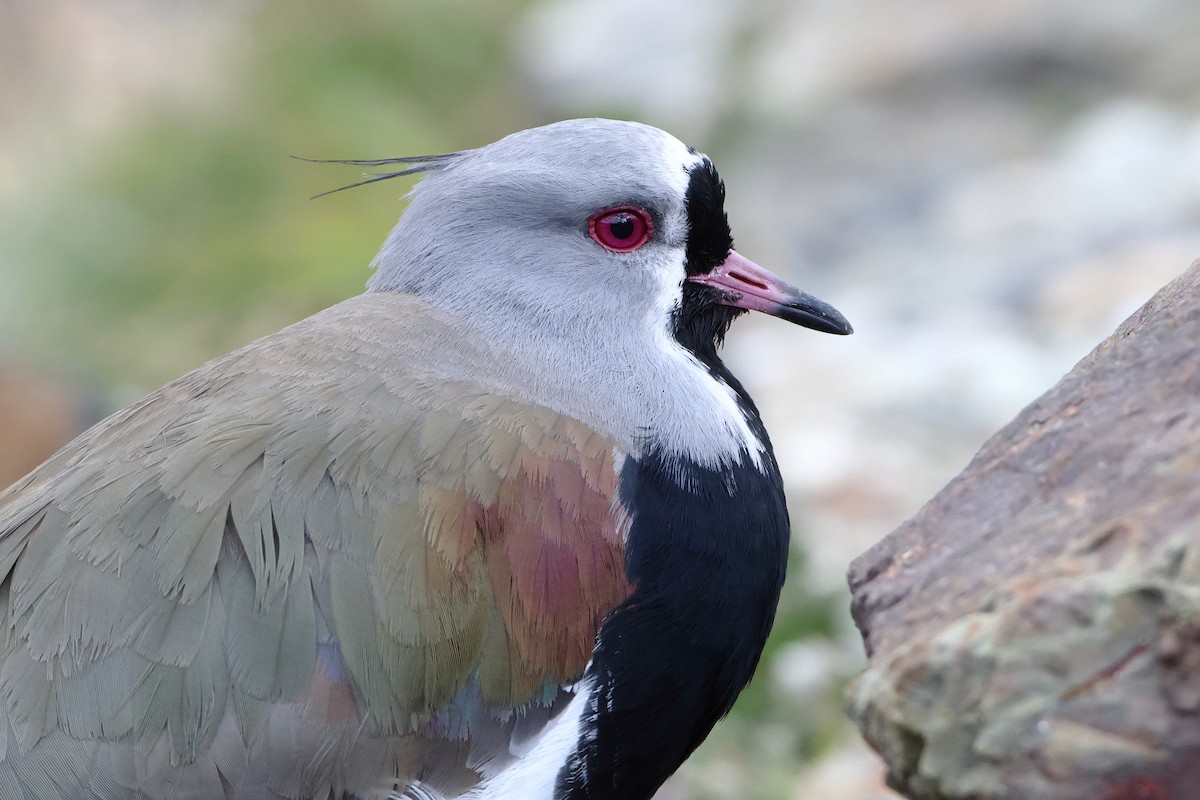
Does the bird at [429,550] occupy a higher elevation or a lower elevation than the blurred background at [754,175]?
lower

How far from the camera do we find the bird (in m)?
3.22

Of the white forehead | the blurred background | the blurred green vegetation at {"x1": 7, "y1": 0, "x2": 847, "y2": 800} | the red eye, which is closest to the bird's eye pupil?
the red eye

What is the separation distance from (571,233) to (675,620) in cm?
108

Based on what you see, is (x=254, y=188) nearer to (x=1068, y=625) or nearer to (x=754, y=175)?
(x=754, y=175)

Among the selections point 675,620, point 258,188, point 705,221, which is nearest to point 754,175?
point 258,188

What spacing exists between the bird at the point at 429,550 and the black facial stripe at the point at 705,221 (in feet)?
0.23

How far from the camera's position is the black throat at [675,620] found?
348 centimetres

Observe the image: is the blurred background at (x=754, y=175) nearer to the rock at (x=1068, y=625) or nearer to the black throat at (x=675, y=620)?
the black throat at (x=675, y=620)

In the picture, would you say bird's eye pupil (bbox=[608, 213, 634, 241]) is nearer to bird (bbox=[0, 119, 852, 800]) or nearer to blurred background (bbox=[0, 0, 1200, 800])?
bird (bbox=[0, 119, 852, 800])

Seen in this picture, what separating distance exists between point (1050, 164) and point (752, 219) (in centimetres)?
190

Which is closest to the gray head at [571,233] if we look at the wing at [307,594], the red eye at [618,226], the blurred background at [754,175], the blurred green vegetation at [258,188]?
the red eye at [618,226]

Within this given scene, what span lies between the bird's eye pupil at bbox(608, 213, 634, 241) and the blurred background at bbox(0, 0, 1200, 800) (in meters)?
2.24

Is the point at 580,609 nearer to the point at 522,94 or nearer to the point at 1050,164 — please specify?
the point at 1050,164

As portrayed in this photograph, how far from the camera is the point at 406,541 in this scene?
10.9 feet
